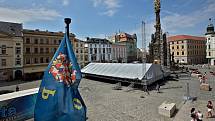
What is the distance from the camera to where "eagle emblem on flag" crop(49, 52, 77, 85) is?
5.39 m

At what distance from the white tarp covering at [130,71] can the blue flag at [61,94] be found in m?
20.4

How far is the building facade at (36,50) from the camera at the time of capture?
3900 centimetres

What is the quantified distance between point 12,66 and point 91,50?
2941 cm

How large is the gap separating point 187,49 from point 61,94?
278ft

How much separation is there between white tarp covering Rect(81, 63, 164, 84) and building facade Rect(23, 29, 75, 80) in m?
12.7

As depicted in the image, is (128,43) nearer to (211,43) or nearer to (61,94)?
(211,43)

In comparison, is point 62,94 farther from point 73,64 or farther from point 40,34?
point 40,34

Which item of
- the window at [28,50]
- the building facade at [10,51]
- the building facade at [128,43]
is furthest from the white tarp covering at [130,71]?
the building facade at [128,43]

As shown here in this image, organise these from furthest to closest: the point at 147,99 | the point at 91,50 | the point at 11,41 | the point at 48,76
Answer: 1. the point at 91,50
2. the point at 11,41
3. the point at 147,99
4. the point at 48,76

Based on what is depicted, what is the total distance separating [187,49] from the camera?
7875cm

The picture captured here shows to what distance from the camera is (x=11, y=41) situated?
3622 centimetres

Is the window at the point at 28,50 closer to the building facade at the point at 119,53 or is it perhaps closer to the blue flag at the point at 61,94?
the building facade at the point at 119,53

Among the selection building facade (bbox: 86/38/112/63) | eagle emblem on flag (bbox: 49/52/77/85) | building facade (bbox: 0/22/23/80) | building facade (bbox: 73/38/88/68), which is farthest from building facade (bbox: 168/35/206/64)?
eagle emblem on flag (bbox: 49/52/77/85)

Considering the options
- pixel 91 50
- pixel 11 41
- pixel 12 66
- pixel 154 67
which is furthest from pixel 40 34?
pixel 154 67
